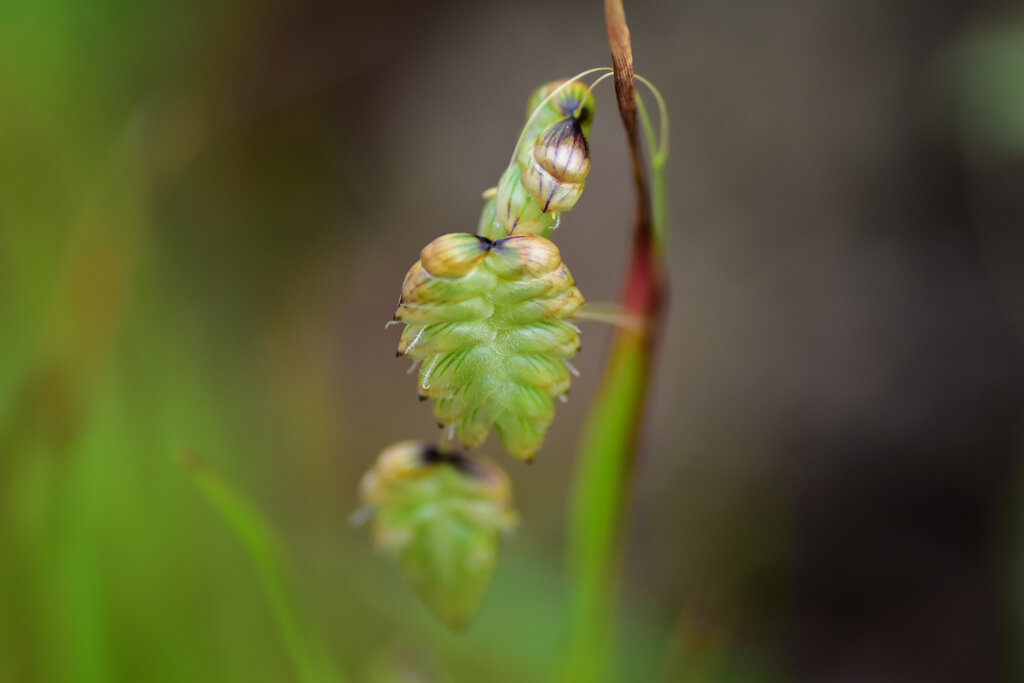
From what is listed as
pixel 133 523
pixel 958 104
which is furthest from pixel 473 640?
pixel 958 104

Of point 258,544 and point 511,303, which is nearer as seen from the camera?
point 511,303

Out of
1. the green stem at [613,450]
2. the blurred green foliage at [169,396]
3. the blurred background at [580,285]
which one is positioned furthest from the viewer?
the blurred background at [580,285]

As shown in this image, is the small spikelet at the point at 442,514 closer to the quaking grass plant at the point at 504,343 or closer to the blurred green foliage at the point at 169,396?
the quaking grass plant at the point at 504,343

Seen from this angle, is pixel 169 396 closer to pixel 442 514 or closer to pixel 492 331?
pixel 442 514

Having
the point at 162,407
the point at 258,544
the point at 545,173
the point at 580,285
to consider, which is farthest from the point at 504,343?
the point at 580,285

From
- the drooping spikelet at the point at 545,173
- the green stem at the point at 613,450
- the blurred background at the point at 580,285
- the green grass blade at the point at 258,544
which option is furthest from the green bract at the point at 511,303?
the blurred background at the point at 580,285

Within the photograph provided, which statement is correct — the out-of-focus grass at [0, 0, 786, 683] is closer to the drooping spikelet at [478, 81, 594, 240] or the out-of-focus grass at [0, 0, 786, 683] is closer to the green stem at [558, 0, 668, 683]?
the green stem at [558, 0, 668, 683]

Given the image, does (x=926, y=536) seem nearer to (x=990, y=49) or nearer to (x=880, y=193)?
(x=880, y=193)
